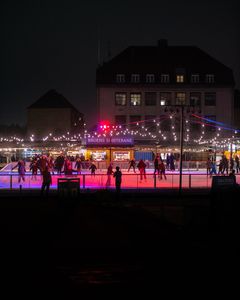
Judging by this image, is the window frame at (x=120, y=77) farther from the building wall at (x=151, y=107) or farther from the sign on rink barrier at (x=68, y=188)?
the sign on rink barrier at (x=68, y=188)

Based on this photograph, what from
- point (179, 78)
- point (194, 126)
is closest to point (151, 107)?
point (179, 78)

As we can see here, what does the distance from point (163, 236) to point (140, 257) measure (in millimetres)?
2488

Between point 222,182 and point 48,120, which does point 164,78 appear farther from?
point 222,182

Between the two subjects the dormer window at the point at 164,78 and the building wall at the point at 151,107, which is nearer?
the building wall at the point at 151,107

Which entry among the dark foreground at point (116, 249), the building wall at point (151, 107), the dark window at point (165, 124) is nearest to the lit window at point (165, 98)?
the building wall at point (151, 107)

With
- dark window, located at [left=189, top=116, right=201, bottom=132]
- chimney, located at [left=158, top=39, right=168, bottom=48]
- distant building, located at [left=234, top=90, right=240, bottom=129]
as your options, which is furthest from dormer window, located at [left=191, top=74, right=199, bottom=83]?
distant building, located at [left=234, top=90, right=240, bottom=129]

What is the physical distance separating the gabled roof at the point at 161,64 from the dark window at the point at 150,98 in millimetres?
1936

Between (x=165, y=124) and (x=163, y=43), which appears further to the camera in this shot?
(x=163, y=43)

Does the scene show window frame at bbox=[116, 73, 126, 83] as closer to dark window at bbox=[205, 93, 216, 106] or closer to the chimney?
the chimney

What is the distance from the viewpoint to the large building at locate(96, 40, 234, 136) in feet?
181

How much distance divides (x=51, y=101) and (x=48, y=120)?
14.1ft

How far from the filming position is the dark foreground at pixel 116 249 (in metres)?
7.59

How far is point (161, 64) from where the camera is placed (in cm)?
5719

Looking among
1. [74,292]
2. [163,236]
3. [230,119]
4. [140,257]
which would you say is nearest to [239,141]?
[230,119]
